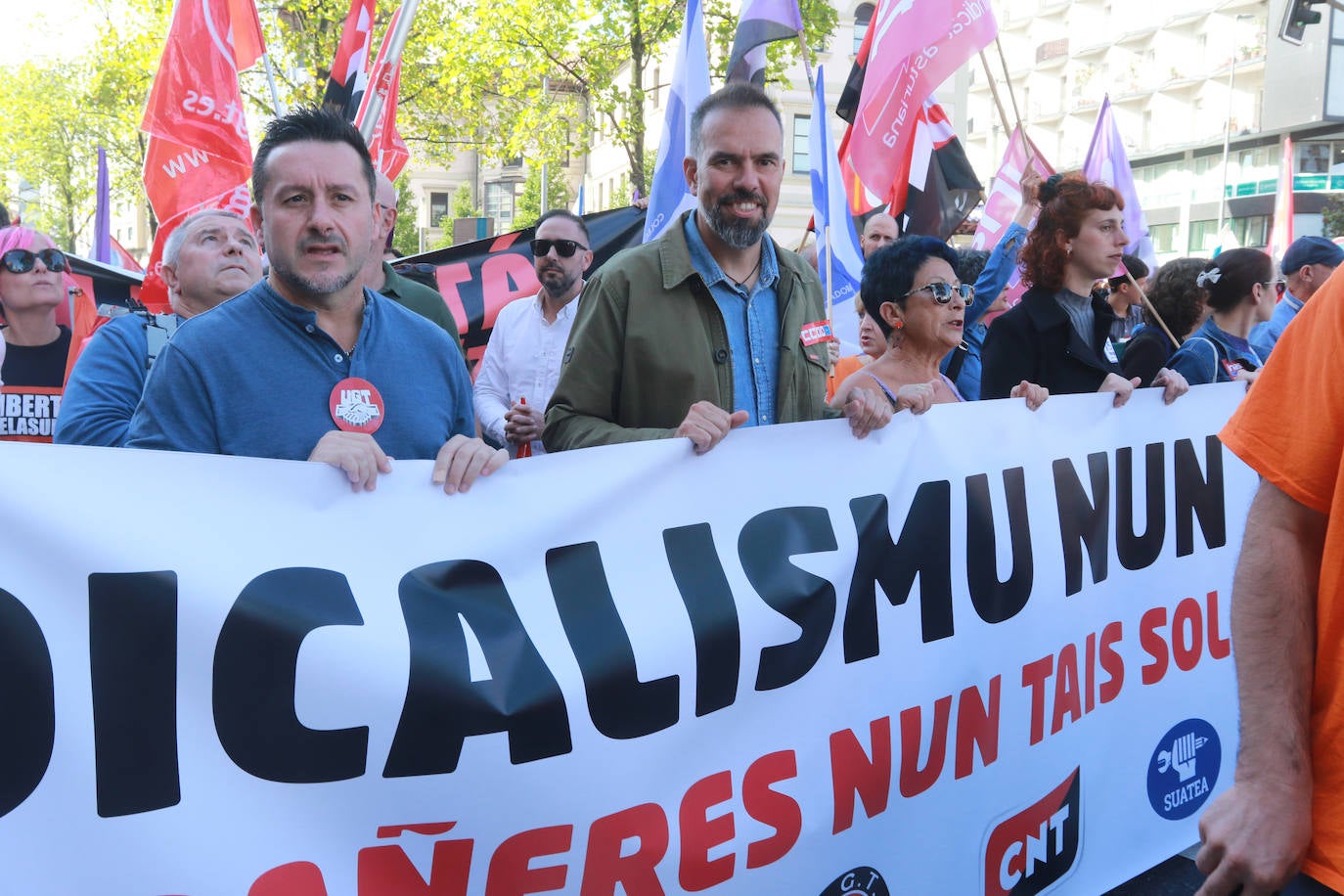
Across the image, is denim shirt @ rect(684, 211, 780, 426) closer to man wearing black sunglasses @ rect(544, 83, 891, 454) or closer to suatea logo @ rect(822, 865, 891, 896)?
man wearing black sunglasses @ rect(544, 83, 891, 454)

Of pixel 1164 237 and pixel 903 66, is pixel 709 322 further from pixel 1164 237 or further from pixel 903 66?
pixel 1164 237

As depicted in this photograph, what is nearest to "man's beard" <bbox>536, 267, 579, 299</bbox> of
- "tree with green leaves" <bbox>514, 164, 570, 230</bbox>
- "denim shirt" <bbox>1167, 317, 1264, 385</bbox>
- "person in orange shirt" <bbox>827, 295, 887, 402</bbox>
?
"person in orange shirt" <bbox>827, 295, 887, 402</bbox>

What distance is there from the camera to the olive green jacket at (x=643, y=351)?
114 inches

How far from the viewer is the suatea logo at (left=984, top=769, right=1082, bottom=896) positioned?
288 cm

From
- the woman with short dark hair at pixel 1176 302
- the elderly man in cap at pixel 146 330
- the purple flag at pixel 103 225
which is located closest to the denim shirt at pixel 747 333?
the elderly man in cap at pixel 146 330

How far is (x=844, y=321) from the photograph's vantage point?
20.5ft

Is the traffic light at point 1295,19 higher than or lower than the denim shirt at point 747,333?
higher

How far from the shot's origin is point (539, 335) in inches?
209

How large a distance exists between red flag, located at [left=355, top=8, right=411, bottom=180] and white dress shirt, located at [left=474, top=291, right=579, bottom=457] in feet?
3.17

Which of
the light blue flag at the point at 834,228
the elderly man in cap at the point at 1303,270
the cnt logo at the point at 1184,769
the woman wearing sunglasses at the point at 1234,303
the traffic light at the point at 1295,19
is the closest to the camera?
the cnt logo at the point at 1184,769

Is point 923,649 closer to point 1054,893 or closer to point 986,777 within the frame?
point 986,777

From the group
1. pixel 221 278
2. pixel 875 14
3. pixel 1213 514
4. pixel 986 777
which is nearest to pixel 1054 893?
pixel 986 777

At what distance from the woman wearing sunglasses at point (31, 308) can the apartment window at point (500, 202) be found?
58366 millimetres

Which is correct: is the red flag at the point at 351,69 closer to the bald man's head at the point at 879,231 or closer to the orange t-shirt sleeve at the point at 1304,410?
the bald man's head at the point at 879,231
